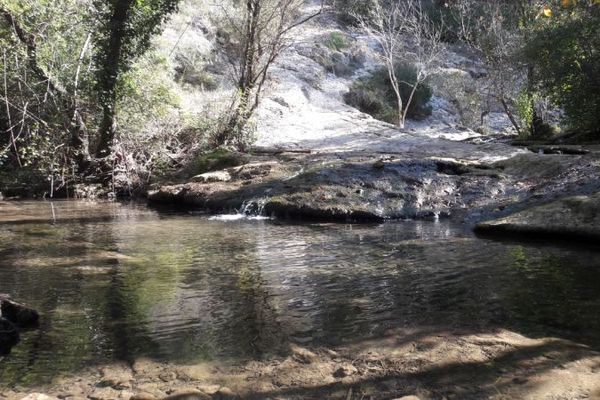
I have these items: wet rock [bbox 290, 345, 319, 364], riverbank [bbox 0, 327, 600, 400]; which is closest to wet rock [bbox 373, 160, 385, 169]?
riverbank [bbox 0, 327, 600, 400]

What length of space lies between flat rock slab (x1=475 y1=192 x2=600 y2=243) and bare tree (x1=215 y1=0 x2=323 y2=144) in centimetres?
1005

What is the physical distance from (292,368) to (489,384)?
4.08 feet

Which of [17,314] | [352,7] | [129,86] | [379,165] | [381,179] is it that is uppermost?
[352,7]

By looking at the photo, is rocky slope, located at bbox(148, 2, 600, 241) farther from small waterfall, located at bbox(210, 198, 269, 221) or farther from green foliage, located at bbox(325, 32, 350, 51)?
green foliage, located at bbox(325, 32, 350, 51)

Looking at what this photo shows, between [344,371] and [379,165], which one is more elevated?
[379,165]

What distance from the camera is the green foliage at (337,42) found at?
1288 inches

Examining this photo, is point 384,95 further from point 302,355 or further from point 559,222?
point 302,355

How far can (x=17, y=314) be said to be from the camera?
4363 millimetres

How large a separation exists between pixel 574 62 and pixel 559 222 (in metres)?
7.83

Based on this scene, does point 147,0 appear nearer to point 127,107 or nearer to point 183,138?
point 127,107

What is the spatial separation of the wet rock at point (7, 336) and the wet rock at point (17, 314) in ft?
0.70

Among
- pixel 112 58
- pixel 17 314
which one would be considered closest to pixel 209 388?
pixel 17 314

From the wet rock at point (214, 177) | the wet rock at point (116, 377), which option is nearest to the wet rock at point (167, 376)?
the wet rock at point (116, 377)

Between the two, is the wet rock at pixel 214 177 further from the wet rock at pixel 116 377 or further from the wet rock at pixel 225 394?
the wet rock at pixel 225 394
